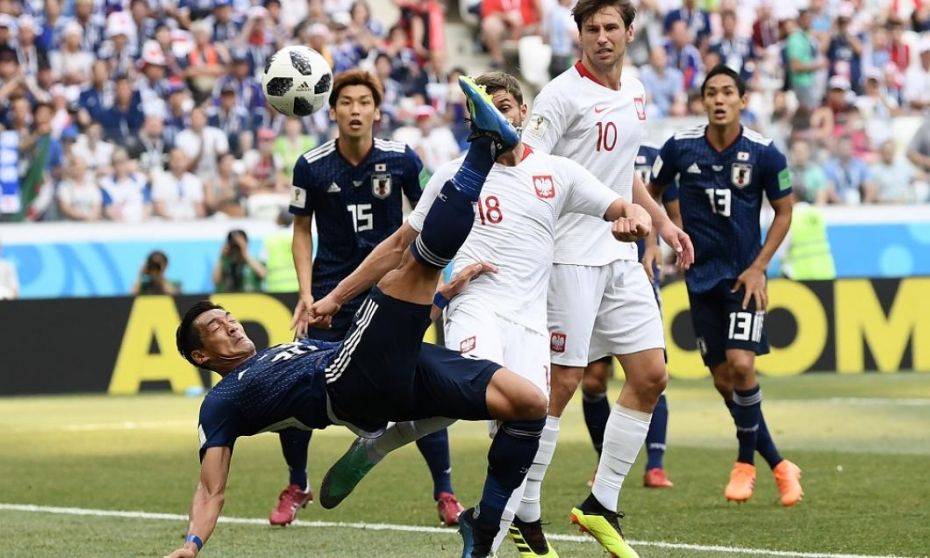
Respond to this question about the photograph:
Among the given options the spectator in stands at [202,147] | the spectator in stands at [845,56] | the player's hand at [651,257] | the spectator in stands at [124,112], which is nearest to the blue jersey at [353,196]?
the player's hand at [651,257]

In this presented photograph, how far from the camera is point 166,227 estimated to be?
19.8 m

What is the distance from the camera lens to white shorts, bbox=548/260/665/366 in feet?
25.4

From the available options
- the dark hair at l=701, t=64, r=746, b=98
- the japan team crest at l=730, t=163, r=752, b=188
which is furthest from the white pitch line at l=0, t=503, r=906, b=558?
the dark hair at l=701, t=64, r=746, b=98

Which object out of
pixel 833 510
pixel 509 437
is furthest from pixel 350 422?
pixel 833 510

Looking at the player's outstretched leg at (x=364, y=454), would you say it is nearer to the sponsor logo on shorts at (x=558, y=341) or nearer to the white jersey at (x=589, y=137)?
the sponsor logo on shorts at (x=558, y=341)

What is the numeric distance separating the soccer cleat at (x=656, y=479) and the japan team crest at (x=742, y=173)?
6.07ft

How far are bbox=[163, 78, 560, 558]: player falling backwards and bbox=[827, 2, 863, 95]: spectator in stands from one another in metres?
18.1

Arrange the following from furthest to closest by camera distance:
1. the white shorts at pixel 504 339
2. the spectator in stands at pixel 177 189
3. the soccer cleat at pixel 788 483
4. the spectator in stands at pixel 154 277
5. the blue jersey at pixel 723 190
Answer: the spectator in stands at pixel 177 189 < the spectator in stands at pixel 154 277 < the blue jersey at pixel 723 190 < the soccer cleat at pixel 788 483 < the white shorts at pixel 504 339

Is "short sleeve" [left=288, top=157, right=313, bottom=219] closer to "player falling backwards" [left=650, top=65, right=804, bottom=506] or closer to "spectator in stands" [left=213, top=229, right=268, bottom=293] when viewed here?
"player falling backwards" [left=650, top=65, right=804, bottom=506]

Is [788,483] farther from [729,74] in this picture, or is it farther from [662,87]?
[662,87]

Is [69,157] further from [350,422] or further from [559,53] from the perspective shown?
[350,422]

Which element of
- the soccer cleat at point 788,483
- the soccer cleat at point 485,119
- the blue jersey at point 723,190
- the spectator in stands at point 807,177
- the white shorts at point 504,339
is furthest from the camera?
the spectator in stands at point 807,177

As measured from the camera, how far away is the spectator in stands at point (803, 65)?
2384cm

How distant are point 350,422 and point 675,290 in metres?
11.5
